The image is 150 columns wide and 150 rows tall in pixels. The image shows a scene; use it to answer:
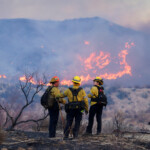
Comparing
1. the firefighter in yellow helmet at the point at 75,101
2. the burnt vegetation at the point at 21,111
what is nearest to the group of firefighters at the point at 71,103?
the firefighter in yellow helmet at the point at 75,101

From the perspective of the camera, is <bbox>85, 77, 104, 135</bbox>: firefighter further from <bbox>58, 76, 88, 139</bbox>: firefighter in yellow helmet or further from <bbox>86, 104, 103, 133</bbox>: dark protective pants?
<bbox>58, 76, 88, 139</bbox>: firefighter in yellow helmet

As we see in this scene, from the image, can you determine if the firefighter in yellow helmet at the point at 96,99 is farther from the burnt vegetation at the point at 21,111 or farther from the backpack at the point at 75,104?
the burnt vegetation at the point at 21,111

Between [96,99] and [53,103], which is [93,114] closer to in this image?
[96,99]

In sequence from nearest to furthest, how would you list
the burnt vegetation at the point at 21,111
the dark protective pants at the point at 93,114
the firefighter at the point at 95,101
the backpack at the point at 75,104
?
the backpack at the point at 75,104, the firefighter at the point at 95,101, the dark protective pants at the point at 93,114, the burnt vegetation at the point at 21,111

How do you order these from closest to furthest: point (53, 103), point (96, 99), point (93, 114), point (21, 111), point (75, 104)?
point (75, 104)
point (53, 103)
point (96, 99)
point (93, 114)
point (21, 111)

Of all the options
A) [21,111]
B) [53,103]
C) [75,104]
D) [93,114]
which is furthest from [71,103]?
[21,111]

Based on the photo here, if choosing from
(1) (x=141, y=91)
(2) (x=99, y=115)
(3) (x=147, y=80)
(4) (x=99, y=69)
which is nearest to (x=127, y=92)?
(1) (x=141, y=91)

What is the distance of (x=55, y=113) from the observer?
8.69 meters

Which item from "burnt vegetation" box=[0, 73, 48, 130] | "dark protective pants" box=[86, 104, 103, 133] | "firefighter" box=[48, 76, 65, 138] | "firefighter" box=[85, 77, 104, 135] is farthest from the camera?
"burnt vegetation" box=[0, 73, 48, 130]

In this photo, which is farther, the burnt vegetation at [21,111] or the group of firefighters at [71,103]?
the burnt vegetation at [21,111]

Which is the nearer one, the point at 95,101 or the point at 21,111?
the point at 95,101

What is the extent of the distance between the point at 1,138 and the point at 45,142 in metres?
1.14

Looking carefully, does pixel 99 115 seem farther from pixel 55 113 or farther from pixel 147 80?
pixel 147 80

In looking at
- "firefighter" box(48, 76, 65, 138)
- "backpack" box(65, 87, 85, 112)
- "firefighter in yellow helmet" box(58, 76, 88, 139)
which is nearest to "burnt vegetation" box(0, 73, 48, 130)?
"firefighter" box(48, 76, 65, 138)
